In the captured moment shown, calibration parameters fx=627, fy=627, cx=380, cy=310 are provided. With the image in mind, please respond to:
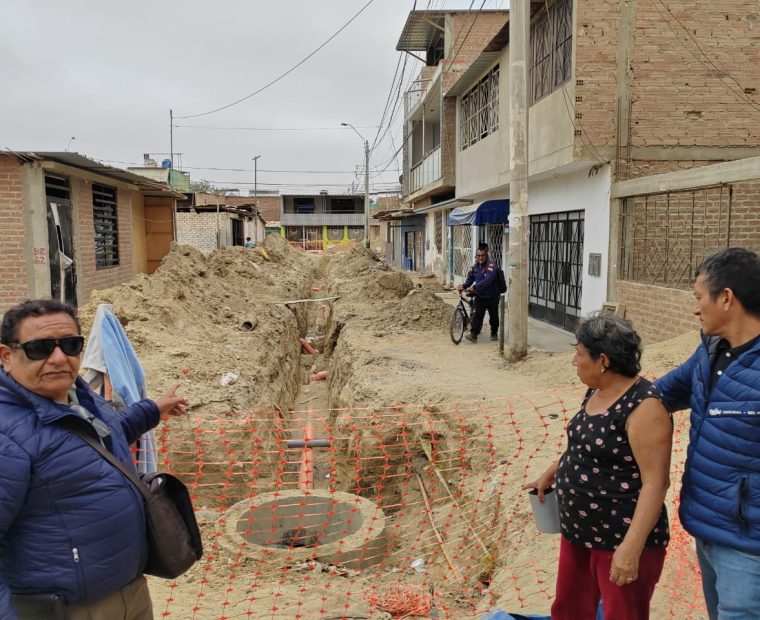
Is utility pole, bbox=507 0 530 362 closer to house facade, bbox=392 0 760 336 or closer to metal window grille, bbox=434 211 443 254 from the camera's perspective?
house facade, bbox=392 0 760 336

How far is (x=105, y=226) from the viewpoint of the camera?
46.0ft

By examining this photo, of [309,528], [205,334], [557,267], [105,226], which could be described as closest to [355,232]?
[105,226]

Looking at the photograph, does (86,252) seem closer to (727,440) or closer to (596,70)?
(596,70)

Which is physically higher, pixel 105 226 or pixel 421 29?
pixel 421 29

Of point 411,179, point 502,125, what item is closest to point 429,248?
point 411,179

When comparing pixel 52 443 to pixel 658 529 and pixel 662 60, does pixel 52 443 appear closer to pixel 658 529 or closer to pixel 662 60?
pixel 658 529

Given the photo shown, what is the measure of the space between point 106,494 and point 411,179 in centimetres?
3035

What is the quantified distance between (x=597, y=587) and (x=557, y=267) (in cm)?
1150

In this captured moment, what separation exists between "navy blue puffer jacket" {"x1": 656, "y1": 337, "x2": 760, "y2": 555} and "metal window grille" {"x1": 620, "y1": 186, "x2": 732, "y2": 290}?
772 cm

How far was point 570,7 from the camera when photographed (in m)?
11.0

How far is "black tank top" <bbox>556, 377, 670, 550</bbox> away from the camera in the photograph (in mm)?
2418

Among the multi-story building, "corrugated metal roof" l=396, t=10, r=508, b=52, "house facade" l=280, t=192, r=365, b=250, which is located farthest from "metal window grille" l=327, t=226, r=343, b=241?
"corrugated metal roof" l=396, t=10, r=508, b=52

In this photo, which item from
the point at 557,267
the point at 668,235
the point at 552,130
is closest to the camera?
the point at 668,235

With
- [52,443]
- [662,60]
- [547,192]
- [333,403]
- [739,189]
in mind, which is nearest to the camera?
[52,443]
